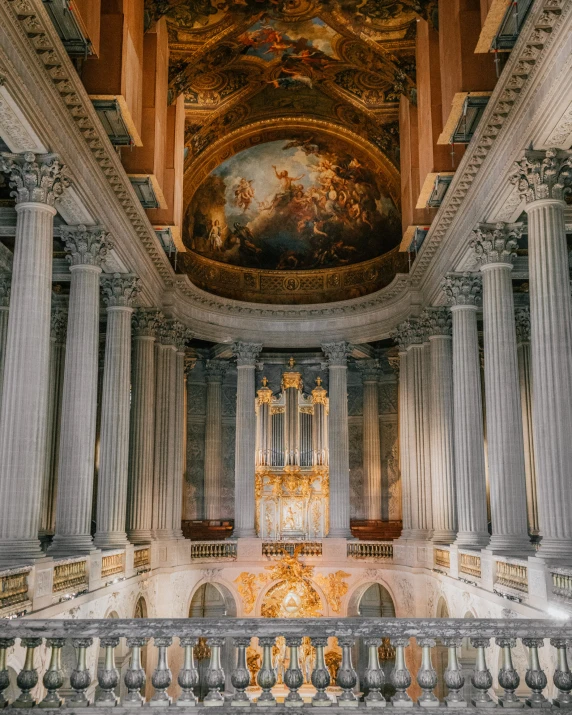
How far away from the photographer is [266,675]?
678 centimetres

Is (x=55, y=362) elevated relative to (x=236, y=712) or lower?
elevated

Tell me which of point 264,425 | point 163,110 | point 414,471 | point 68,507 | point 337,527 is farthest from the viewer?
point 264,425

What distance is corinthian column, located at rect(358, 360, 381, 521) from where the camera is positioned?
35.0m

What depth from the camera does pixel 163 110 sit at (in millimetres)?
22703

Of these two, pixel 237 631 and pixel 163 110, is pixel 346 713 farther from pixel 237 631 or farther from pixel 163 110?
pixel 163 110

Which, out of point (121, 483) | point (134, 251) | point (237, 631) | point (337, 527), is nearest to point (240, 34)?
point (134, 251)

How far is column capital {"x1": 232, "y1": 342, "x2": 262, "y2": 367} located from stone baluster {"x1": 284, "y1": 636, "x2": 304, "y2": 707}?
25.8 m

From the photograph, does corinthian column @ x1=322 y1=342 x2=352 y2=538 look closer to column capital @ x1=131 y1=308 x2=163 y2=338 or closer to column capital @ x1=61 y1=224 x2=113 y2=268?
→ column capital @ x1=131 y1=308 x2=163 y2=338

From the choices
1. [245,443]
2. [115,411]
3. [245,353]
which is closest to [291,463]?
[245,443]

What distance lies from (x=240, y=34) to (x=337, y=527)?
18453 mm

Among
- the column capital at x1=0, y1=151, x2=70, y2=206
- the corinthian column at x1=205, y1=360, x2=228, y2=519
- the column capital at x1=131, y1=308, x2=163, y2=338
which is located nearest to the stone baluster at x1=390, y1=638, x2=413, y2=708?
the column capital at x1=0, y1=151, x2=70, y2=206

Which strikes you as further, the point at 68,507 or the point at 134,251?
the point at 134,251

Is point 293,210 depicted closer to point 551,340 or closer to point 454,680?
point 551,340

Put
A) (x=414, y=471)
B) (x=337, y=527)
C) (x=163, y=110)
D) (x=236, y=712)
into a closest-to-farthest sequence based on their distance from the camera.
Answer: (x=236, y=712), (x=163, y=110), (x=414, y=471), (x=337, y=527)
